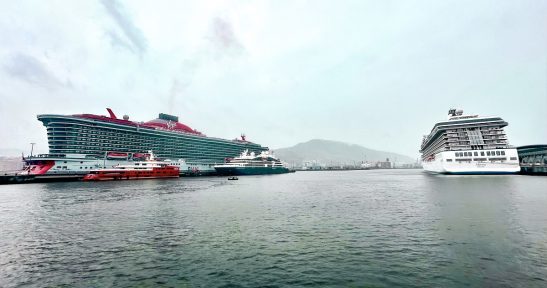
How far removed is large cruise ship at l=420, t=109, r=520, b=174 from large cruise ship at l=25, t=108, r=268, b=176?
11988 centimetres

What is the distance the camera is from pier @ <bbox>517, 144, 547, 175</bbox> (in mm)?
98938

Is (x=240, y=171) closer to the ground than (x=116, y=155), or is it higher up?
closer to the ground

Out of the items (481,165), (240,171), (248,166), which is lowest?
(481,165)

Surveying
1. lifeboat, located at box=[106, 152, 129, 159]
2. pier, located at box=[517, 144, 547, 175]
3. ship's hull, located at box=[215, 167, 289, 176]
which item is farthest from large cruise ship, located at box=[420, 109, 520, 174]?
lifeboat, located at box=[106, 152, 129, 159]

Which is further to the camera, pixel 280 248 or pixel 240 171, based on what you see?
pixel 240 171

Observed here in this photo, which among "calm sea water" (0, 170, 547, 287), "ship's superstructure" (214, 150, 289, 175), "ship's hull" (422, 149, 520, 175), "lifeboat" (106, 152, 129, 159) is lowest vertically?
"calm sea water" (0, 170, 547, 287)

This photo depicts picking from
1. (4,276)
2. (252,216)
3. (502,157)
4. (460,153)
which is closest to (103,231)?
(4,276)

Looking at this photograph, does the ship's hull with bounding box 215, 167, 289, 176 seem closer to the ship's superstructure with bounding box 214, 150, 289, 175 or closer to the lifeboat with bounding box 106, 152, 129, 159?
the ship's superstructure with bounding box 214, 150, 289, 175

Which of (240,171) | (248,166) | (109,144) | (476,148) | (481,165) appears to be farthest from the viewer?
(248,166)

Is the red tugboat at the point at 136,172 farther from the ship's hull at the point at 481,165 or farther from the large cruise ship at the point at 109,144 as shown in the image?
the ship's hull at the point at 481,165

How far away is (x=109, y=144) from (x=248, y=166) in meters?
66.1

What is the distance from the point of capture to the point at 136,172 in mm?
97875

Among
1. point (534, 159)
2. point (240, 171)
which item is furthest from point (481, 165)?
point (240, 171)

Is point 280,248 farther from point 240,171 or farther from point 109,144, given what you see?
point 240,171
